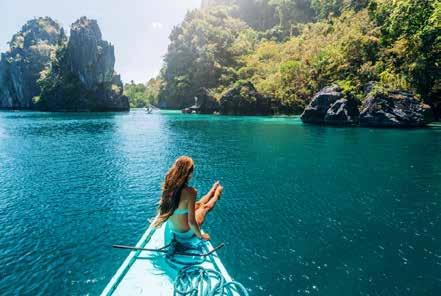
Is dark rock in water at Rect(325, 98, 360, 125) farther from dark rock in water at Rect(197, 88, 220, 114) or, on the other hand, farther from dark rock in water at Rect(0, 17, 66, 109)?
dark rock in water at Rect(0, 17, 66, 109)

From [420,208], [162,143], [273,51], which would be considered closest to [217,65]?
[273,51]

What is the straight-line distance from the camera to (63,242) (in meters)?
11.6

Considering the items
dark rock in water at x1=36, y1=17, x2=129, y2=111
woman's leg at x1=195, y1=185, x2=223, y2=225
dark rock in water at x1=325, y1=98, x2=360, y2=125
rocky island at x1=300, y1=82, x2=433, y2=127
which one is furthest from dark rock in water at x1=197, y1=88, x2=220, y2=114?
woman's leg at x1=195, y1=185, x2=223, y2=225

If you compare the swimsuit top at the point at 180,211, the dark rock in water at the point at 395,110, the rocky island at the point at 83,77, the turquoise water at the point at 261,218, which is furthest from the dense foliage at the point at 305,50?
the swimsuit top at the point at 180,211

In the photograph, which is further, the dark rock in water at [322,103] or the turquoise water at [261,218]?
Answer: the dark rock in water at [322,103]

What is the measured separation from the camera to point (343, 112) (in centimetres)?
5562

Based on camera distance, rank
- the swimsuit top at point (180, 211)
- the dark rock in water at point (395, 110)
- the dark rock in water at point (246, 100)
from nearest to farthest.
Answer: the swimsuit top at point (180, 211), the dark rock in water at point (395, 110), the dark rock in water at point (246, 100)

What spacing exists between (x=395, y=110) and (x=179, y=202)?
5561cm

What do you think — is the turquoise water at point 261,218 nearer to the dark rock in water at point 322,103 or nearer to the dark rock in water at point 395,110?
the dark rock in water at point 395,110

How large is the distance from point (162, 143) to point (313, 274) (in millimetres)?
30890

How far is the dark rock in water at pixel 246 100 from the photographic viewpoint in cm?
8794

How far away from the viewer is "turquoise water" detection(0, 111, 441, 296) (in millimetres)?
9188

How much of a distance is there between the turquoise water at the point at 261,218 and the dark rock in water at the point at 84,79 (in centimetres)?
11600

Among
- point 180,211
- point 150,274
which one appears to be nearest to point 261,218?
point 180,211
